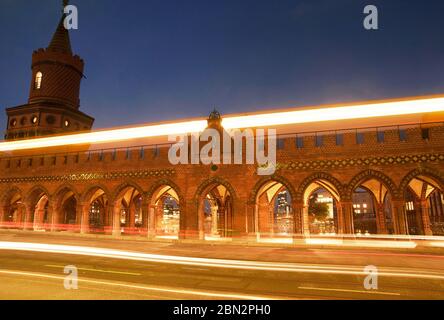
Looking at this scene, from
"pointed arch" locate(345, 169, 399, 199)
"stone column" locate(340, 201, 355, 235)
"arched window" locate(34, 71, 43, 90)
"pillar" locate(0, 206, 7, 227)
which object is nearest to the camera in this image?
"pointed arch" locate(345, 169, 399, 199)

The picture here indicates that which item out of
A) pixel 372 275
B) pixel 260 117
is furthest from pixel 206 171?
pixel 372 275

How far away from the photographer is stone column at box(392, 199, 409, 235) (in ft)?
51.2

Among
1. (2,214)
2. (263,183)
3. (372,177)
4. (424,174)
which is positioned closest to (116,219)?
(263,183)

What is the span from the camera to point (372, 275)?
26.0ft

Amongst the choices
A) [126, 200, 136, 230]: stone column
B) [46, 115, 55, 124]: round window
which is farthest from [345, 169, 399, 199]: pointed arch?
[46, 115, 55, 124]: round window

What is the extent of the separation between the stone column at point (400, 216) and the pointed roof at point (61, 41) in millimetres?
34939

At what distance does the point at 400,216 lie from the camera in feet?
51.9

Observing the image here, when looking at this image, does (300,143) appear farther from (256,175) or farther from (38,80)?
(38,80)

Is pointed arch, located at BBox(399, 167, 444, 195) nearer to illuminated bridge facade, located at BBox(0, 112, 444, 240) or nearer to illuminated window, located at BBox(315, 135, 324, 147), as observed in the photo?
illuminated bridge facade, located at BBox(0, 112, 444, 240)

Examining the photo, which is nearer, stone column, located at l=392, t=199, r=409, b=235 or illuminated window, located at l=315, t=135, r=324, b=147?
stone column, located at l=392, t=199, r=409, b=235

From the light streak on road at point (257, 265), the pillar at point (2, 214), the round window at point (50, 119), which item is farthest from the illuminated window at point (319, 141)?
the round window at point (50, 119)

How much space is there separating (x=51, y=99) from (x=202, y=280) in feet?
102
